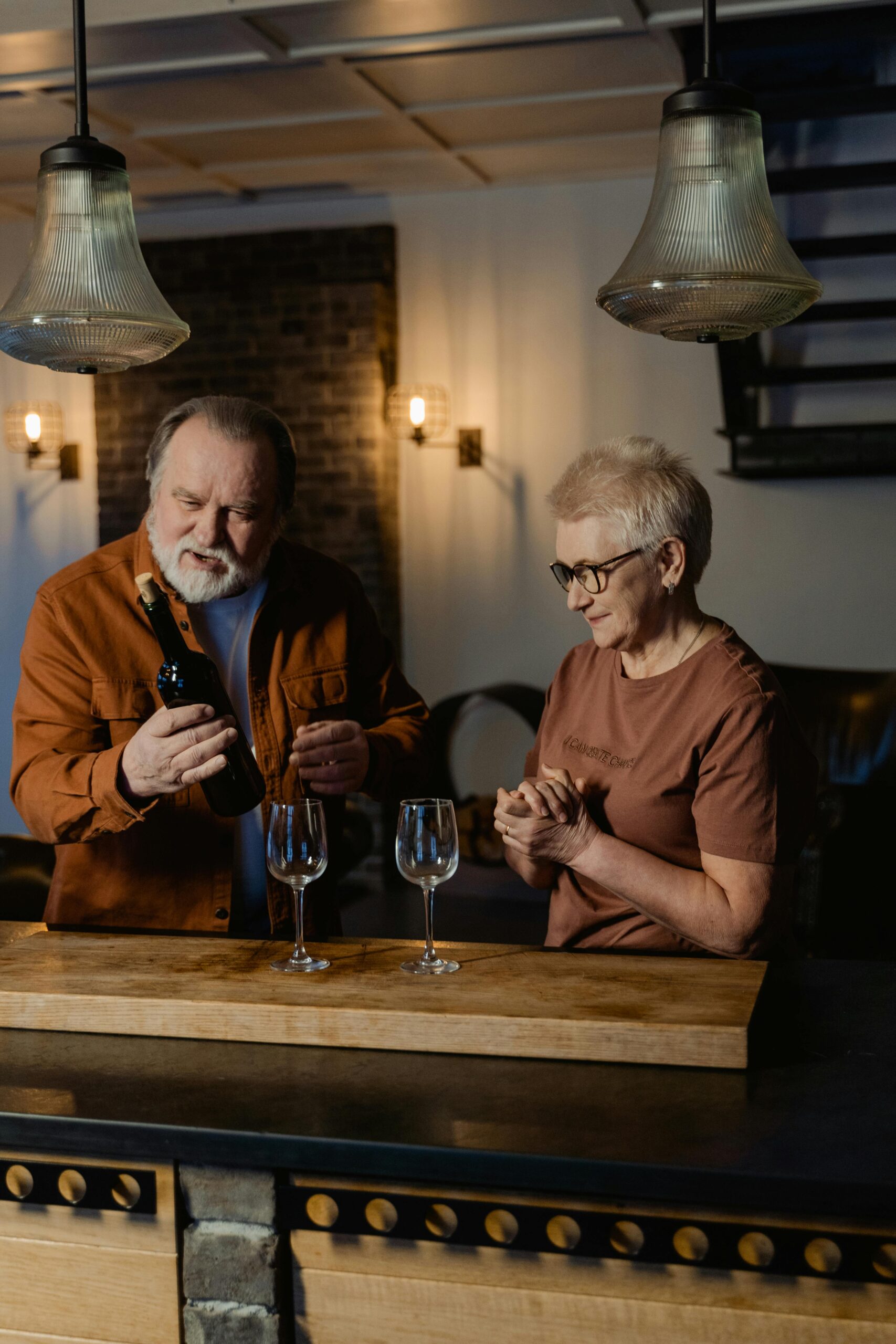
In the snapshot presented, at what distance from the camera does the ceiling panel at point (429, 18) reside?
387 centimetres

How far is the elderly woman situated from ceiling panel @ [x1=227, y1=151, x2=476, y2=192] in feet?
12.5

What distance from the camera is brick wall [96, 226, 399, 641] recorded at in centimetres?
589

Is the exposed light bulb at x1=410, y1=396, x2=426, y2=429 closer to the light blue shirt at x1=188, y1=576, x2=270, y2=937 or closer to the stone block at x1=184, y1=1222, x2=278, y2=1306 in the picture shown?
the light blue shirt at x1=188, y1=576, x2=270, y2=937

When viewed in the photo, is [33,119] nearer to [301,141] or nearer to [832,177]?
[301,141]

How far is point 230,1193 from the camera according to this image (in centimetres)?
142

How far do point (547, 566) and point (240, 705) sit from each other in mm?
3770

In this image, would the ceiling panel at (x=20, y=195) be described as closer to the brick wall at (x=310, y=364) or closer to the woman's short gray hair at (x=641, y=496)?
the brick wall at (x=310, y=364)

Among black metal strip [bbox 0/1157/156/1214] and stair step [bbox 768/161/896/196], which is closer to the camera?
black metal strip [bbox 0/1157/156/1214]

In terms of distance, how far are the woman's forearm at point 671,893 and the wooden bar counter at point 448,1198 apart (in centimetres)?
25

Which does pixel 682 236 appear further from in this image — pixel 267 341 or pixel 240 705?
pixel 267 341

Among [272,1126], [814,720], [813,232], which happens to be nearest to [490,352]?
[813,232]

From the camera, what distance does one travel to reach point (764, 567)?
567 cm

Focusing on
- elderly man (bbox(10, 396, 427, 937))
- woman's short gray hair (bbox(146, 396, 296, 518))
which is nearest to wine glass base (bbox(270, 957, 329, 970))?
elderly man (bbox(10, 396, 427, 937))

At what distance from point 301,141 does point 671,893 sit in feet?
14.0
